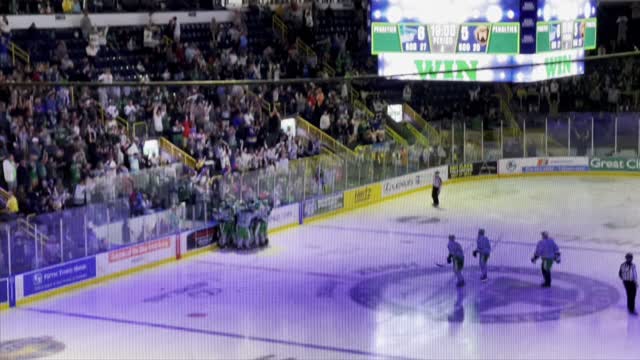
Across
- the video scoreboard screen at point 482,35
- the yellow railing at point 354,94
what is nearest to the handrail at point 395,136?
the yellow railing at point 354,94

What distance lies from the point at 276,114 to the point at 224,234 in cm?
598

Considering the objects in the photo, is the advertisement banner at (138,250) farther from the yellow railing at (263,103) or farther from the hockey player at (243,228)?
the yellow railing at (263,103)

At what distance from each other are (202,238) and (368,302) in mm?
4897

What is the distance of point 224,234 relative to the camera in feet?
79.0

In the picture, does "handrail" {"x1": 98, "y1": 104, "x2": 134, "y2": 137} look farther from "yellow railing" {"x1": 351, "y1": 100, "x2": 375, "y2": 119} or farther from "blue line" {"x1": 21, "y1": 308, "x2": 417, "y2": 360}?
"yellow railing" {"x1": 351, "y1": 100, "x2": 375, "y2": 119}

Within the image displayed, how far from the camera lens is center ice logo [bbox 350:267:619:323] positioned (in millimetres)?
19500

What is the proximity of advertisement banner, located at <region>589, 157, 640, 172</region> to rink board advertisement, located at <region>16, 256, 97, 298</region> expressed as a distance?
59.8ft

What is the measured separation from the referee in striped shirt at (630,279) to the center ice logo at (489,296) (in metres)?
0.58

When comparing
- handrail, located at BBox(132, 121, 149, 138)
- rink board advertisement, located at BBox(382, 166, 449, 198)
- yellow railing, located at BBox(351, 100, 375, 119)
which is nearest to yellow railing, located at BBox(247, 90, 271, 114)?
rink board advertisement, located at BBox(382, 166, 449, 198)

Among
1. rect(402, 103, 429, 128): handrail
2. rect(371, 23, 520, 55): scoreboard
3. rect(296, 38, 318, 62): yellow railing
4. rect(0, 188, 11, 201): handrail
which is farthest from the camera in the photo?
rect(402, 103, 429, 128): handrail

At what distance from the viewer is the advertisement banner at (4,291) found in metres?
19.4

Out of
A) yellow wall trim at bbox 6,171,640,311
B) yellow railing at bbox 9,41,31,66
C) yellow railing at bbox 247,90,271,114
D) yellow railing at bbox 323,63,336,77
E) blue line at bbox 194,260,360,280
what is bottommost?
blue line at bbox 194,260,360,280

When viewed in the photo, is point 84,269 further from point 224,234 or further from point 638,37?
point 638,37

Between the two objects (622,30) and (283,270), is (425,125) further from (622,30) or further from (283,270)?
(283,270)
